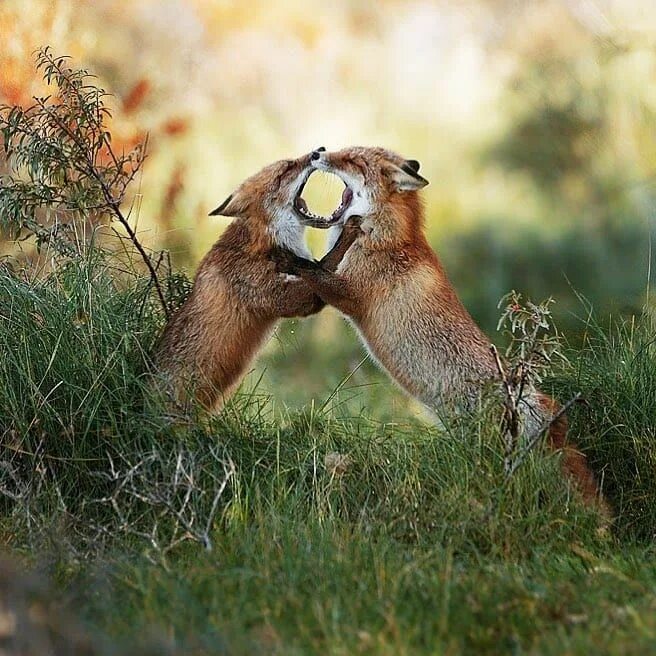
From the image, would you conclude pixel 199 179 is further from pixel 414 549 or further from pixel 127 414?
pixel 414 549

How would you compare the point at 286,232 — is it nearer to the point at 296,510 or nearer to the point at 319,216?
the point at 319,216

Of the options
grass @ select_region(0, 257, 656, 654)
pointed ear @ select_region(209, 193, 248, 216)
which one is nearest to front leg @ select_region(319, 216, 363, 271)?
pointed ear @ select_region(209, 193, 248, 216)

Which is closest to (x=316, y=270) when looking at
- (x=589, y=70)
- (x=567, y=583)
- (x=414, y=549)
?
(x=414, y=549)

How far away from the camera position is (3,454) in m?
5.70

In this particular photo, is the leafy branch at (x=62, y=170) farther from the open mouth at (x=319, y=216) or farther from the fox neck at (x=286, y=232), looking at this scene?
the open mouth at (x=319, y=216)

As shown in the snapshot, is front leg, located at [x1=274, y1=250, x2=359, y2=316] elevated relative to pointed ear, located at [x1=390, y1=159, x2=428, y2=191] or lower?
lower

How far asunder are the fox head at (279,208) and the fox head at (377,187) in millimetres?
130

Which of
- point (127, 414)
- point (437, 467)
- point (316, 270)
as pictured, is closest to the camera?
point (437, 467)

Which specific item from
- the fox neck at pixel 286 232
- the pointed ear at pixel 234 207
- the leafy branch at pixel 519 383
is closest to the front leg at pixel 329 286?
the fox neck at pixel 286 232

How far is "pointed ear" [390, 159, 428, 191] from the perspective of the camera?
656 centimetres

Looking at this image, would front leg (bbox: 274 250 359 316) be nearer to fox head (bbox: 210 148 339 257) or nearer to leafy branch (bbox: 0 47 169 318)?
fox head (bbox: 210 148 339 257)

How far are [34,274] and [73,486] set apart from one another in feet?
5.75

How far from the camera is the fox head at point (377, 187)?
650cm

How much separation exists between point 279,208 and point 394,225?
0.70 metres
